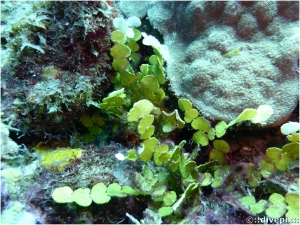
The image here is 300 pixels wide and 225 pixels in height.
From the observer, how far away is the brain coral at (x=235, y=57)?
1.75 meters

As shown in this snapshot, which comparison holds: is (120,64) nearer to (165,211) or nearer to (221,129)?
(221,129)

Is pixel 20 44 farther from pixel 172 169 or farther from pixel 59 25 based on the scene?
pixel 172 169

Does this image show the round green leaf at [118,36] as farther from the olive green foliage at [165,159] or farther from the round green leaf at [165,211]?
the round green leaf at [165,211]

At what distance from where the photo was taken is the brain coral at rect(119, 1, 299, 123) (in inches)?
68.8

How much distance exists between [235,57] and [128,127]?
3.38 feet

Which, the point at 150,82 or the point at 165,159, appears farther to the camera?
the point at 150,82

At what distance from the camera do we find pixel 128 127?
6.40 feet

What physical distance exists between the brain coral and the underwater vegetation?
0.03ft

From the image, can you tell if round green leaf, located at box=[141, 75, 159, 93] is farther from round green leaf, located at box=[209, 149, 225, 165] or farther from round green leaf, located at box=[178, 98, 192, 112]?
round green leaf, located at box=[209, 149, 225, 165]

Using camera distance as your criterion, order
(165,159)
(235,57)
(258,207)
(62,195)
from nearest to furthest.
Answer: (62,195) < (258,207) < (165,159) < (235,57)

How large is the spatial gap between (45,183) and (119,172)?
1.57ft

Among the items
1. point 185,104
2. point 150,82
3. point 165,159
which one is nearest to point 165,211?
point 165,159

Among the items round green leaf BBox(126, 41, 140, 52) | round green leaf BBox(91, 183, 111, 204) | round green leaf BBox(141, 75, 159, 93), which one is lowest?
round green leaf BBox(91, 183, 111, 204)

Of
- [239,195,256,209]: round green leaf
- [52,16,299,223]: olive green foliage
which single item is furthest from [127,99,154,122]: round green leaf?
[239,195,256,209]: round green leaf
